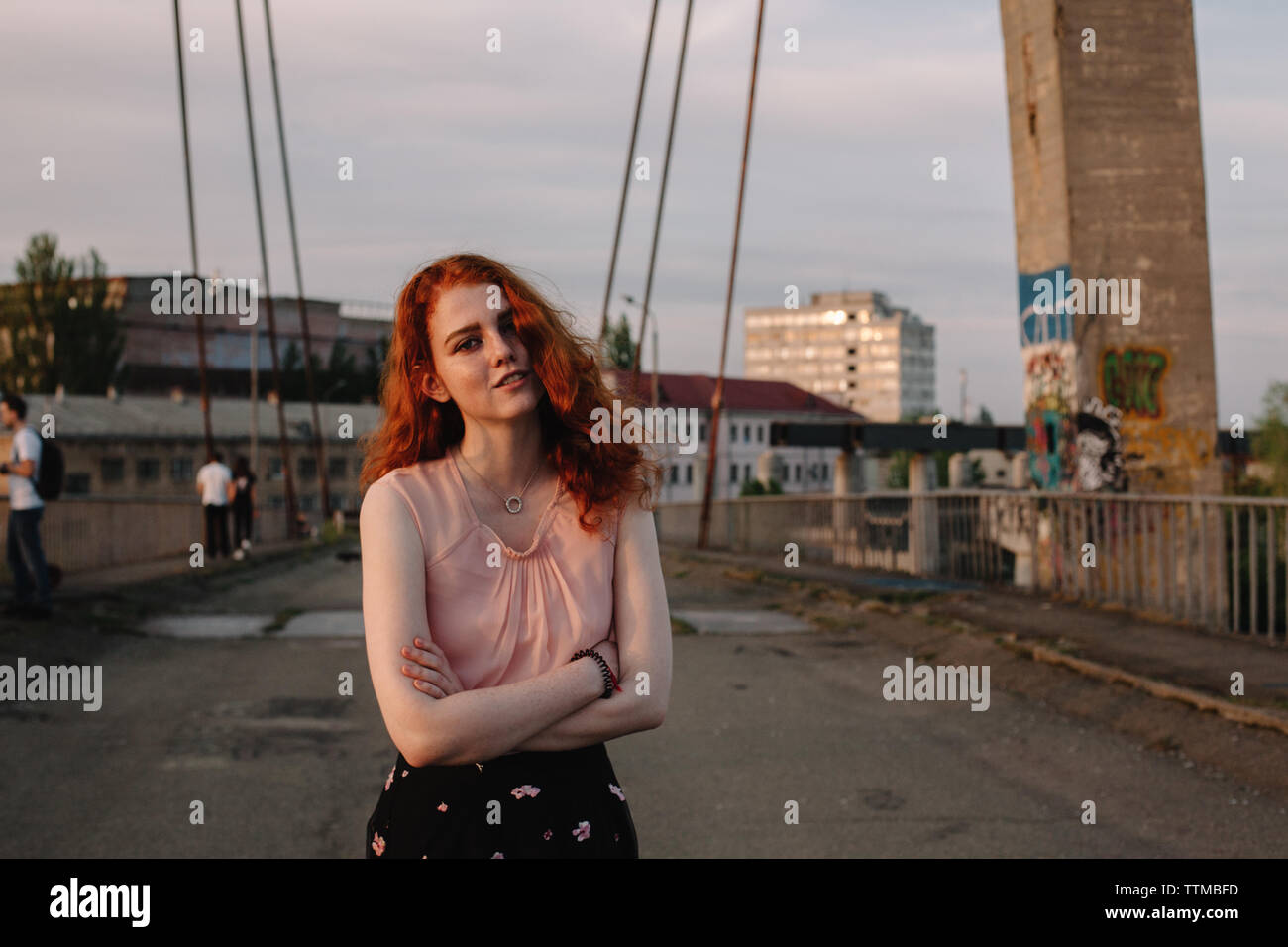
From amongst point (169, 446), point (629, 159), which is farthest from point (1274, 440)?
point (169, 446)

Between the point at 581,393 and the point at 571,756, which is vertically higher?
the point at 581,393

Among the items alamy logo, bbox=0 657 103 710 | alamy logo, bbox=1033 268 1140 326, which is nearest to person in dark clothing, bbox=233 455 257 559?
alamy logo, bbox=0 657 103 710

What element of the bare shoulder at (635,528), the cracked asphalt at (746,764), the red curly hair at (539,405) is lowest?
the cracked asphalt at (746,764)

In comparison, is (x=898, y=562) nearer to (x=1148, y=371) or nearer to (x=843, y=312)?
(x=1148, y=371)

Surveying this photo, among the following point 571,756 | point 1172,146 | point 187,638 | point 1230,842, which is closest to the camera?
point 571,756

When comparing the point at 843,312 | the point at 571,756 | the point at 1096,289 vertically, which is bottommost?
the point at 571,756

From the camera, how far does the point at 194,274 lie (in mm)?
20344

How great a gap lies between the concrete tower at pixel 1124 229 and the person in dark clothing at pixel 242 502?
49.1 ft

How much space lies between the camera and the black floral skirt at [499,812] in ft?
7.45

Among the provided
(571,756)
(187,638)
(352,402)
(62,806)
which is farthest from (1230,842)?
(352,402)

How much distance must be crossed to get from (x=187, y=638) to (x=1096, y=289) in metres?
9.24

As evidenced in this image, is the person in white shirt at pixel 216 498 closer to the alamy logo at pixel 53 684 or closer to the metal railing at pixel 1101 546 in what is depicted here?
the metal railing at pixel 1101 546

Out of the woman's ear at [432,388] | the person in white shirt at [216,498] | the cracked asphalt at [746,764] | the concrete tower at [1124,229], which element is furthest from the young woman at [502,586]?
the person in white shirt at [216,498]

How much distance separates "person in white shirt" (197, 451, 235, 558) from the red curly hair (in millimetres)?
18982
